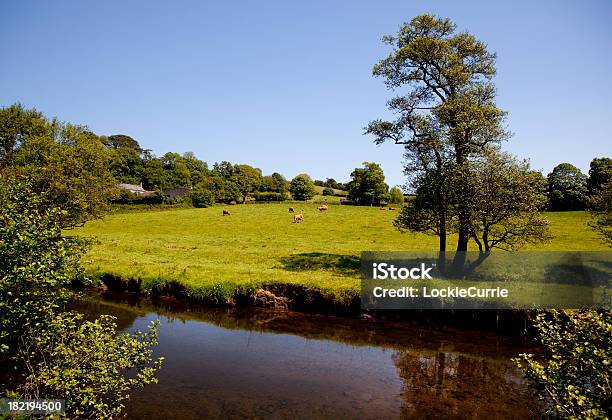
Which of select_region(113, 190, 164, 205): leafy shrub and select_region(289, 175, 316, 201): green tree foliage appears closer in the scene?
select_region(113, 190, 164, 205): leafy shrub

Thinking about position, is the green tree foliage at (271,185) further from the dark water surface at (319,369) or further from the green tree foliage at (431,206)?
the dark water surface at (319,369)

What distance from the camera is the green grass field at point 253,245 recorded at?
1064 inches

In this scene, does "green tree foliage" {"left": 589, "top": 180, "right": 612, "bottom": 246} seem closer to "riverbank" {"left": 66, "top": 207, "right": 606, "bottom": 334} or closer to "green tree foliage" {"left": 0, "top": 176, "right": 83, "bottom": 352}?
"riverbank" {"left": 66, "top": 207, "right": 606, "bottom": 334}

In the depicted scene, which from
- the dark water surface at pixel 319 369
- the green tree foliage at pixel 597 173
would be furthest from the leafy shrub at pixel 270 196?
the dark water surface at pixel 319 369

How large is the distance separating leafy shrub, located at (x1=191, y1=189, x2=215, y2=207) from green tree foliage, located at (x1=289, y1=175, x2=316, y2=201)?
29284 millimetres

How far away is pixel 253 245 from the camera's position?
42375 millimetres

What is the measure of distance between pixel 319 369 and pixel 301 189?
9435cm

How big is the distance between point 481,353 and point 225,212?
6061cm

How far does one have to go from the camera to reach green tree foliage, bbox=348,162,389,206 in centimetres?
8875

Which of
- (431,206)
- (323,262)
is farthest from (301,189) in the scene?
(431,206)

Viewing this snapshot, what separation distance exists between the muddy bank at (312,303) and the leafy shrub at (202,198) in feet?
198

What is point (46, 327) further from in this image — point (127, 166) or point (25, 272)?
point (127, 166)

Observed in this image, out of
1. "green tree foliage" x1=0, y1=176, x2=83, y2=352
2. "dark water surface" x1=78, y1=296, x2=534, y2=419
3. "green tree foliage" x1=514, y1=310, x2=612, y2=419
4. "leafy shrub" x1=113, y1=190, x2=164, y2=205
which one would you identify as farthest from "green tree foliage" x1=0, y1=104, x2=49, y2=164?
"green tree foliage" x1=514, y1=310, x2=612, y2=419

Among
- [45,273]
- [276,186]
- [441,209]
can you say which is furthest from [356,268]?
[276,186]
